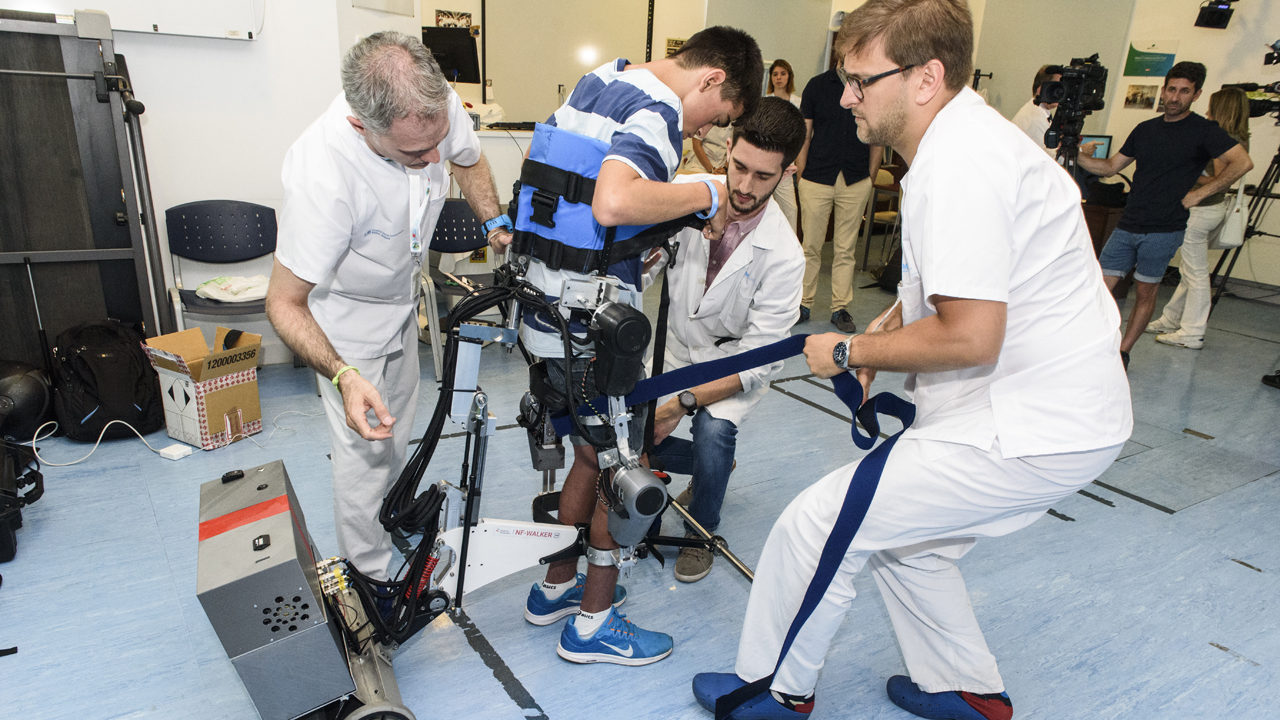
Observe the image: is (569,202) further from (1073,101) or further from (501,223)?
(1073,101)

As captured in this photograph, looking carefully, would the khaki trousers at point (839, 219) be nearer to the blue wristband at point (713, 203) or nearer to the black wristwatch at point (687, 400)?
the black wristwatch at point (687, 400)

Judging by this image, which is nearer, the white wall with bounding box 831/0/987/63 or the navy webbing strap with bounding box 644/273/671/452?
the navy webbing strap with bounding box 644/273/671/452

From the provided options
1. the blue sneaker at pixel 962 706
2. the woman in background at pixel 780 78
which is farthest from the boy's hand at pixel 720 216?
the woman in background at pixel 780 78

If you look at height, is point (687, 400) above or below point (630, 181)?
below

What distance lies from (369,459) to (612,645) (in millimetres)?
801

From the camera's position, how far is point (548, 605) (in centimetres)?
204

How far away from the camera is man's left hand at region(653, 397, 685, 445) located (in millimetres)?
2285

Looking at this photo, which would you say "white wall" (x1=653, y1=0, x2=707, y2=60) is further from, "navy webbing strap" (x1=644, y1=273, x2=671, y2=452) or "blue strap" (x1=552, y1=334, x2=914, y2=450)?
"blue strap" (x1=552, y1=334, x2=914, y2=450)

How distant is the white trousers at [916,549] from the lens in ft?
4.68

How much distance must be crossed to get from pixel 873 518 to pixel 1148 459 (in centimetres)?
264

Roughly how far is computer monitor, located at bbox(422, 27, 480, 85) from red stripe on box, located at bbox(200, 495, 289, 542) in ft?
13.3

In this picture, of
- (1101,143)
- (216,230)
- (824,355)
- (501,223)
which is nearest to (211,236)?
(216,230)

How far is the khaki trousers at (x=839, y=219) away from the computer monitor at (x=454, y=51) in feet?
8.04

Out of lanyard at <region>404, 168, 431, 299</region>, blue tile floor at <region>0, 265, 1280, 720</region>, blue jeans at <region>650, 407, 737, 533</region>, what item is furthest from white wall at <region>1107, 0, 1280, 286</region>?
lanyard at <region>404, 168, 431, 299</region>
